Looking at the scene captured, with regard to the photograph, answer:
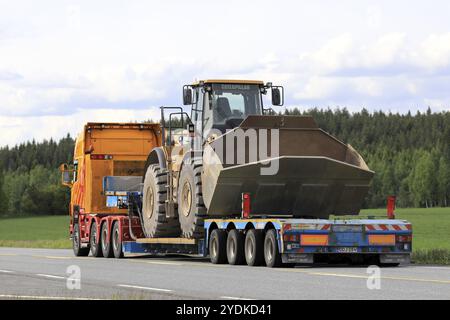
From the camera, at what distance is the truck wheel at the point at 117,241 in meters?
32.5

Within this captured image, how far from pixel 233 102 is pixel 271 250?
202 inches

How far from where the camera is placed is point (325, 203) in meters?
27.1

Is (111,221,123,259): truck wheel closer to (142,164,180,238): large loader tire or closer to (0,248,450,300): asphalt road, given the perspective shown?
(142,164,180,238): large loader tire

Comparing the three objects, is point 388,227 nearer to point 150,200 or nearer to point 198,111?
point 198,111

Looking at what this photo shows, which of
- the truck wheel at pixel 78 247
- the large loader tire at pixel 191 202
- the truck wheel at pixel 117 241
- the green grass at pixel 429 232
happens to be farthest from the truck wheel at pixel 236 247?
the truck wheel at pixel 78 247

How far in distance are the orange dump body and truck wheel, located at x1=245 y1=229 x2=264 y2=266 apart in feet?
30.9

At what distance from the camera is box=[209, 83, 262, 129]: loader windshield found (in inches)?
1101

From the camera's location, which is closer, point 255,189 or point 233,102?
point 255,189

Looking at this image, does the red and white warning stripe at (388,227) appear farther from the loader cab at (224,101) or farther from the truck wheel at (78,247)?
the truck wheel at (78,247)

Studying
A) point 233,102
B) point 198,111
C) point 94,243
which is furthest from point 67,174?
point 233,102

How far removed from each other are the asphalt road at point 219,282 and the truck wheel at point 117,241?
6.39m

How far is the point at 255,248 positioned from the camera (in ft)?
81.8

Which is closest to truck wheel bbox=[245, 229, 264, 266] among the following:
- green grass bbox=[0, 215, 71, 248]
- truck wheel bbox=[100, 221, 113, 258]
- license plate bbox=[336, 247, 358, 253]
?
license plate bbox=[336, 247, 358, 253]
